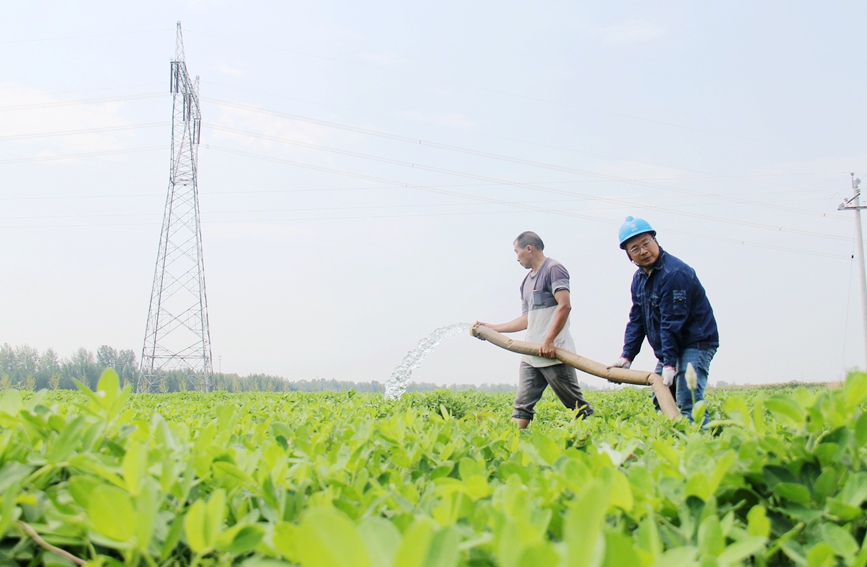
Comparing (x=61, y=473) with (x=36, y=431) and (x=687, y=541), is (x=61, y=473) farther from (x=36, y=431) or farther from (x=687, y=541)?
(x=687, y=541)

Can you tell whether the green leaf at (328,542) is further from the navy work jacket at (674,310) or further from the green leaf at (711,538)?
the navy work jacket at (674,310)

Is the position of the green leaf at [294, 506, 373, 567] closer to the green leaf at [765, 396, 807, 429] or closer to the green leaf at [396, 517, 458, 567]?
the green leaf at [396, 517, 458, 567]

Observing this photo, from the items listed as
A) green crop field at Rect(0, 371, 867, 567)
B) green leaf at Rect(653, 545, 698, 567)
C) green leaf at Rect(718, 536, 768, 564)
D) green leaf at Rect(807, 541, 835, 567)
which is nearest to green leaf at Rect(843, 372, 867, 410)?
green crop field at Rect(0, 371, 867, 567)

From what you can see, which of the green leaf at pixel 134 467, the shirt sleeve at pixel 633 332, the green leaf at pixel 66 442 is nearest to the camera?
the green leaf at pixel 134 467

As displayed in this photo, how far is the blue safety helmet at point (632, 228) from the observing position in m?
5.03

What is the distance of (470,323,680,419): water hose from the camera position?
13.0ft

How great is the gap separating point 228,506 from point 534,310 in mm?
5701

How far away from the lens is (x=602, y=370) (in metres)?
4.33

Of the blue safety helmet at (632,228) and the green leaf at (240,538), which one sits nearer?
the green leaf at (240,538)

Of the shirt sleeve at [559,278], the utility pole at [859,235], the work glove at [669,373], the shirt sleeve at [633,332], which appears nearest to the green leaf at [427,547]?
the work glove at [669,373]

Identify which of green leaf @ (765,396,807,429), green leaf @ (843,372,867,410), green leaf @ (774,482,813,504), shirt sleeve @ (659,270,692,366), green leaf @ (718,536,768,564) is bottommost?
green leaf @ (774,482,813,504)

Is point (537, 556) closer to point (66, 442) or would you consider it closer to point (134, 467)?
point (134, 467)

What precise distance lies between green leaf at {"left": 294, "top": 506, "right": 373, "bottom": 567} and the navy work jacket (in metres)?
4.78

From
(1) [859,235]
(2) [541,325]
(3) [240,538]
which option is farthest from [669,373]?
(1) [859,235]
